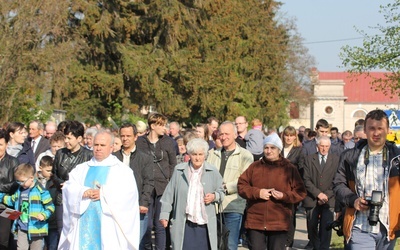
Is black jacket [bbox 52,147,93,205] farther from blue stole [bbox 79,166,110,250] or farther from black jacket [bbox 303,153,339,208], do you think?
black jacket [bbox 303,153,339,208]

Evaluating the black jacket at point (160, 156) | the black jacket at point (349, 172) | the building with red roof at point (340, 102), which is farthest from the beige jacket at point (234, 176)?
the building with red roof at point (340, 102)

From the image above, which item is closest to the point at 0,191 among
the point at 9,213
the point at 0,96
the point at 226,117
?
the point at 9,213

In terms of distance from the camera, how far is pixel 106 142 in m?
8.59

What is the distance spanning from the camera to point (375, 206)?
7.02 metres

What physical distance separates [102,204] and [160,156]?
3429 millimetres

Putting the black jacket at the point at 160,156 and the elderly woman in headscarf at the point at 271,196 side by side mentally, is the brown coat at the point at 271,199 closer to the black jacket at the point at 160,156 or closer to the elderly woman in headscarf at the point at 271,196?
the elderly woman in headscarf at the point at 271,196

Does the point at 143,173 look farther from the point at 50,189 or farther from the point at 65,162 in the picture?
the point at 50,189

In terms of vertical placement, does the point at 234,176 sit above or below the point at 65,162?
below

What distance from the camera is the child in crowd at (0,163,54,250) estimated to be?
10500mm

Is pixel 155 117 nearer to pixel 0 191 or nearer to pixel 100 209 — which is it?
pixel 0 191

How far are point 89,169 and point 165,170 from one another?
3.36 m

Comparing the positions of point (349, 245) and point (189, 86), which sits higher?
point (189, 86)

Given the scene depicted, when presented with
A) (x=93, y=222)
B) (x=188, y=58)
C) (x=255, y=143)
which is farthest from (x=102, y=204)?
(x=188, y=58)

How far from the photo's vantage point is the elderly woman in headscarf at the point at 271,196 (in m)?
9.30
